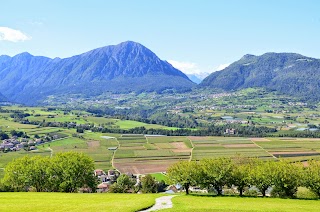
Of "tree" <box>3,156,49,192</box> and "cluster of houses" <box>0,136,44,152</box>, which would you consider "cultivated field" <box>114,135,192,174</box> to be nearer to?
"cluster of houses" <box>0,136,44,152</box>

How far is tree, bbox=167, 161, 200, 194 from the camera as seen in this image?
6119 centimetres

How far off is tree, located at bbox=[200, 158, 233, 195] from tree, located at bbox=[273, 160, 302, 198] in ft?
27.3

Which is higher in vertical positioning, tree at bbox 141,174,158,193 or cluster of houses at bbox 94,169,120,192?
tree at bbox 141,174,158,193

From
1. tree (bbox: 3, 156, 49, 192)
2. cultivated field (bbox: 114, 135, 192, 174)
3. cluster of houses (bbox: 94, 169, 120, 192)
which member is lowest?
cluster of houses (bbox: 94, 169, 120, 192)

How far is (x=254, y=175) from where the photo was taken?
197ft

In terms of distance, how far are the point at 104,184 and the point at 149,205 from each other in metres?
60.1

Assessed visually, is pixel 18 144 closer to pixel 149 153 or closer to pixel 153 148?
pixel 149 153

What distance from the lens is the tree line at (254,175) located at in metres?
57.7

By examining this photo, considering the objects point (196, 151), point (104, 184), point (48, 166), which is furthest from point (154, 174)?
point (48, 166)

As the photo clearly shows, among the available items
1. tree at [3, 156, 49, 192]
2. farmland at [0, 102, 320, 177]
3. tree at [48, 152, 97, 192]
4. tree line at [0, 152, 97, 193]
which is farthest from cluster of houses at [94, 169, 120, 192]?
tree at [3, 156, 49, 192]

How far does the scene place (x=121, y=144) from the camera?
172 metres

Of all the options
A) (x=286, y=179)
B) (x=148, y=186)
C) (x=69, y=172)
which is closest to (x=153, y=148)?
(x=148, y=186)

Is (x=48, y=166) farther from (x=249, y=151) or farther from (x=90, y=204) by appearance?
(x=249, y=151)

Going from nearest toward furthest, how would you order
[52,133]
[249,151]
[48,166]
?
[48,166]
[249,151]
[52,133]
